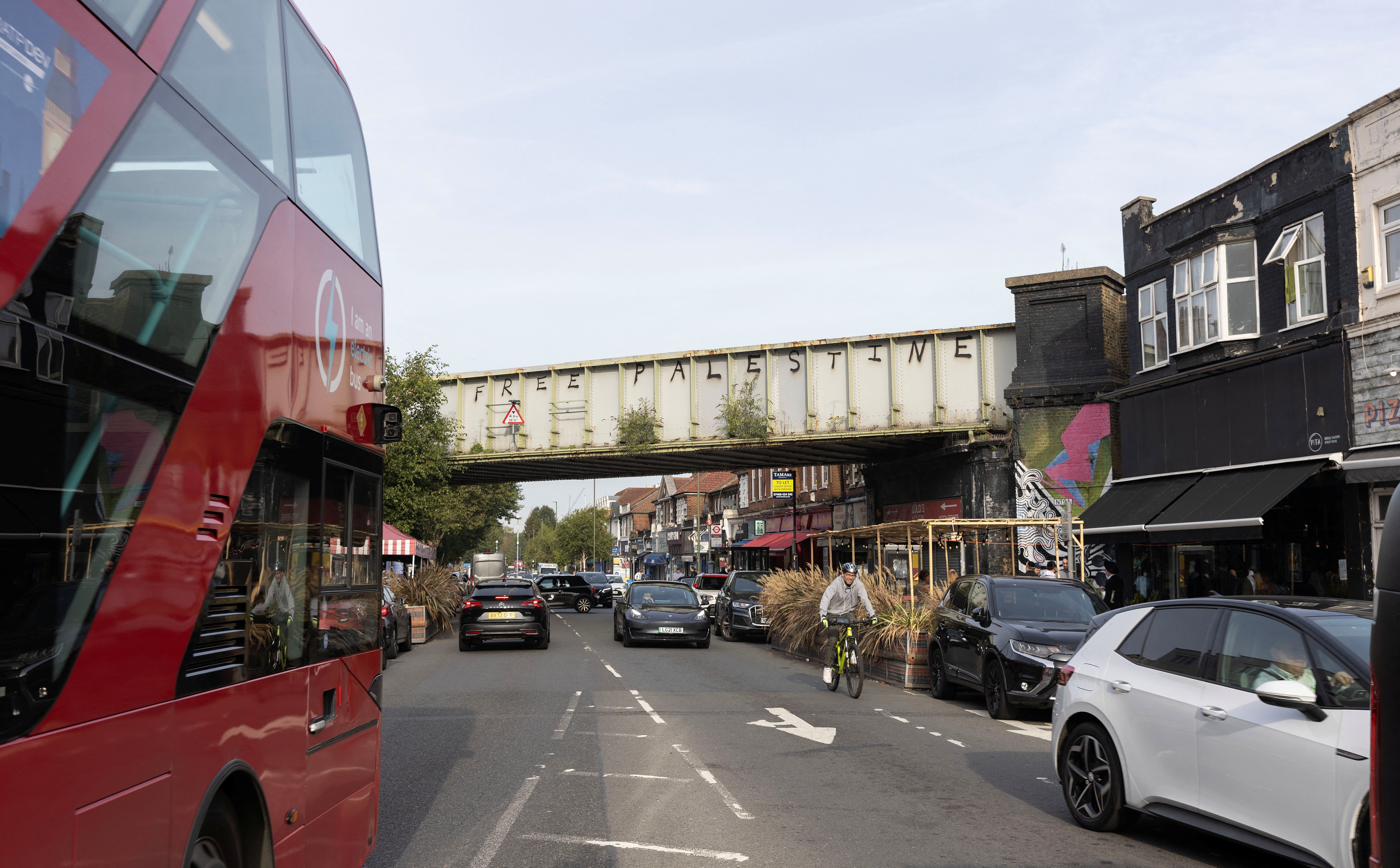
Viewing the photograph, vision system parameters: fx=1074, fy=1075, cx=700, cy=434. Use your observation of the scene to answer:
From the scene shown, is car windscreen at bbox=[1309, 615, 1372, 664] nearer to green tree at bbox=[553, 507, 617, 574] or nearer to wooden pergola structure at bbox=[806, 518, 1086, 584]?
wooden pergola structure at bbox=[806, 518, 1086, 584]

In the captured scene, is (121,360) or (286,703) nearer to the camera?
(121,360)

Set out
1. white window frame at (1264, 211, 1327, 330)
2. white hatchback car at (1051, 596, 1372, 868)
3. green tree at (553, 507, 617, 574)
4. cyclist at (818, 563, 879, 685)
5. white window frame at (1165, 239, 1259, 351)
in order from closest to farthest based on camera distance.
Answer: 1. white hatchback car at (1051, 596, 1372, 868)
2. cyclist at (818, 563, 879, 685)
3. white window frame at (1264, 211, 1327, 330)
4. white window frame at (1165, 239, 1259, 351)
5. green tree at (553, 507, 617, 574)

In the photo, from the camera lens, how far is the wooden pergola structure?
18.4m

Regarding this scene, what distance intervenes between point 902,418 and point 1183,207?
1014 cm

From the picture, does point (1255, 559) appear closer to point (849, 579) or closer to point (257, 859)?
point (849, 579)

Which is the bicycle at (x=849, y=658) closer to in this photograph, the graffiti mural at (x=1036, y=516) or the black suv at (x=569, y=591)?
the graffiti mural at (x=1036, y=516)

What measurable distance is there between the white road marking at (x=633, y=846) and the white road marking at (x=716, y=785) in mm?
895

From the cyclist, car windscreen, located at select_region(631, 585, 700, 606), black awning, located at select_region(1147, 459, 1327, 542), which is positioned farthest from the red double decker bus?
car windscreen, located at select_region(631, 585, 700, 606)

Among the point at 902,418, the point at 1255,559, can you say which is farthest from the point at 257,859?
the point at 902,418

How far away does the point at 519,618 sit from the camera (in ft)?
74.0

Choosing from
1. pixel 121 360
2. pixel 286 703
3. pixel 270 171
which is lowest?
pixel 286 703

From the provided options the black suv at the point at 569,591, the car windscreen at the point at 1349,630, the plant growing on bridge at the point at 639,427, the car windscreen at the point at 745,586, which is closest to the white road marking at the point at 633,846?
the car windscreen at the point at 1349,630

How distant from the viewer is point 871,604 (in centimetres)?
1769

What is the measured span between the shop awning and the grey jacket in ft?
→ 27.8
